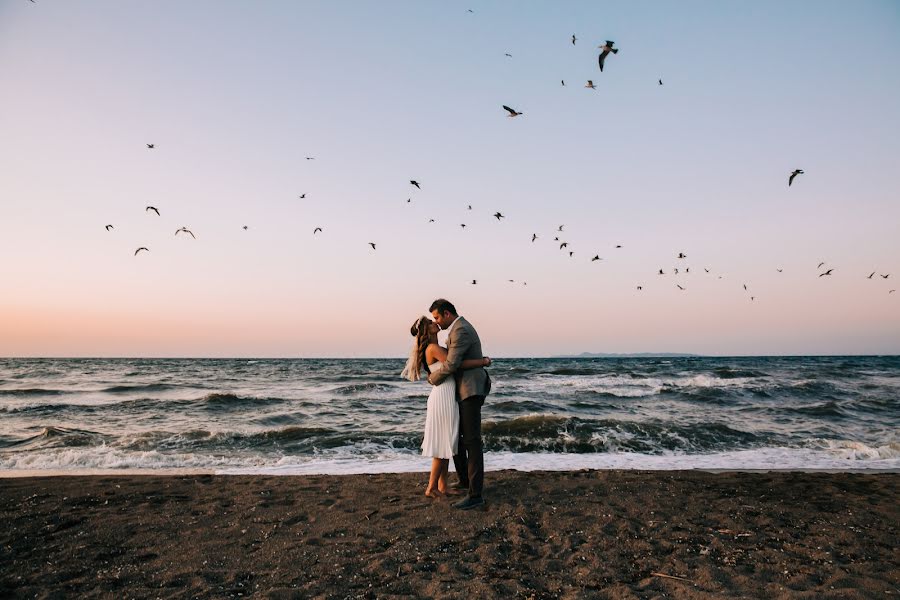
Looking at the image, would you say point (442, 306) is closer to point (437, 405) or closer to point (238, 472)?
point (437, 405)

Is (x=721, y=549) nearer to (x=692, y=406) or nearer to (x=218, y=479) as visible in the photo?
(x=218, y=479)

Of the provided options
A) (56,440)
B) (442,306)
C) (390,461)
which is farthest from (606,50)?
(56,440)

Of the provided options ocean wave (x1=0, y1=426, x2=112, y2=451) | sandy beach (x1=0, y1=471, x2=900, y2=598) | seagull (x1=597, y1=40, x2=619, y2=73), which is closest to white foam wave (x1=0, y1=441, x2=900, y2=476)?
ocean wave (x1=0, y1=426, x2=112, y2=451)

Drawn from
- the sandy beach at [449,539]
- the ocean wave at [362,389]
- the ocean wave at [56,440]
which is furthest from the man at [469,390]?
the ocean wave at [362,389]

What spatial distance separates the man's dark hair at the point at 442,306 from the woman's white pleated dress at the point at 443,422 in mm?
648

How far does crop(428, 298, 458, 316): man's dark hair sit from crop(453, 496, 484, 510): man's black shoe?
7.18ft

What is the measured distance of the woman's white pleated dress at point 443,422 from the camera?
6074 millimetres

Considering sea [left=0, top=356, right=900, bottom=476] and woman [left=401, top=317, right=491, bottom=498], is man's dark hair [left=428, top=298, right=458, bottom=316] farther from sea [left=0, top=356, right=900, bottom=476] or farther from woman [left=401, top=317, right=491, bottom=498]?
sea [left=0, top=356, right=900, bottom=476]

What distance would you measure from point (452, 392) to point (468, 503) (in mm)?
1282

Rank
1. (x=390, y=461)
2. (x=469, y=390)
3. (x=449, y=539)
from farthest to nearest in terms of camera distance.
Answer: (x=390, y=461)
(x=469, y=390)
(x=449, y=539)

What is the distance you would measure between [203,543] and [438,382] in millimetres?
2901

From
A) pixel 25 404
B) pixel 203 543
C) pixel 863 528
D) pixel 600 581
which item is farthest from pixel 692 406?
pixel 25 404

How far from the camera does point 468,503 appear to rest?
5.87m

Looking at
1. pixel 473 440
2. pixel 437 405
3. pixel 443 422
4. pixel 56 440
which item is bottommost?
pixel 56 440
